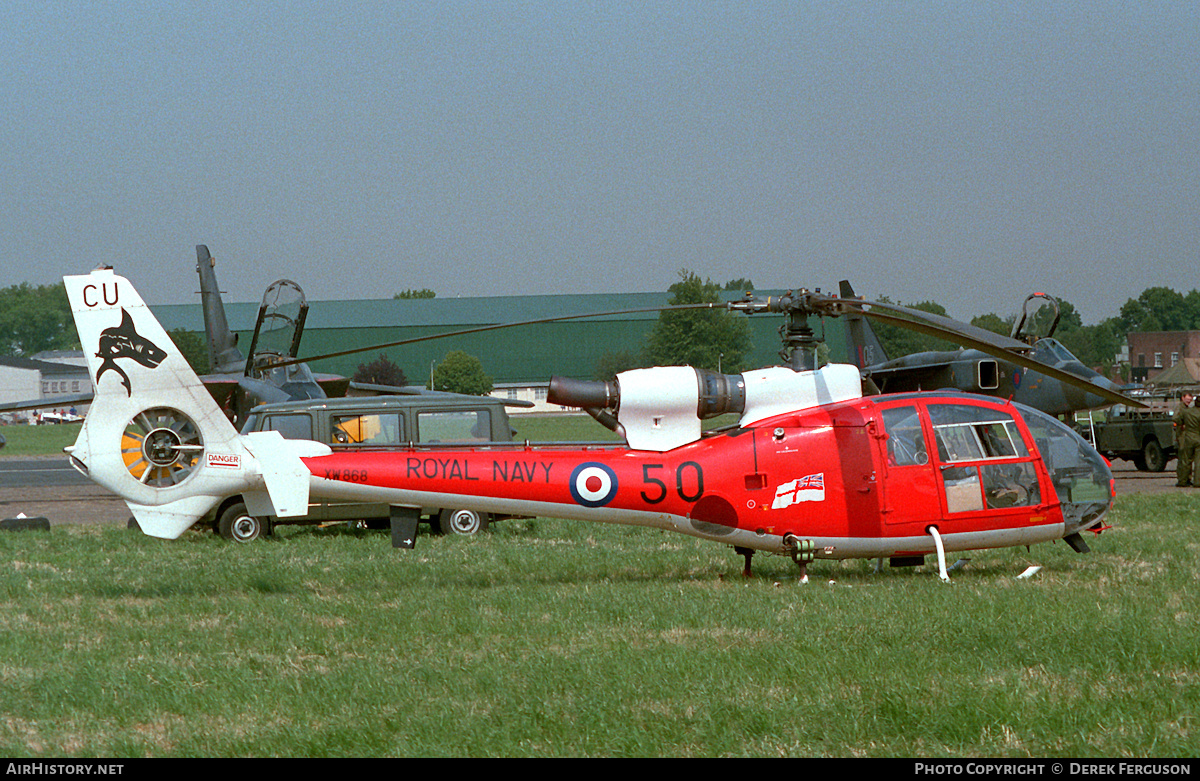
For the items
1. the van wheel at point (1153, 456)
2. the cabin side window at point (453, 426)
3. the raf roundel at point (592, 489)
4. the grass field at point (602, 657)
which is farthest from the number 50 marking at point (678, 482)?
the van wheel at point (1153, 456)

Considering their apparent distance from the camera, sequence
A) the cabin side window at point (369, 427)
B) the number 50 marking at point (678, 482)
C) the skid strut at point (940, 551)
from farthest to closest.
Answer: the cabin side window at point (369, 427), the number 50 marking at point (678, 482), the skid strut at point (940, 551)

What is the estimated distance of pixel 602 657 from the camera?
23.5ft

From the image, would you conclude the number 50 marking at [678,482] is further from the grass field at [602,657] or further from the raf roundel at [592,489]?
the grass field at [602,657]

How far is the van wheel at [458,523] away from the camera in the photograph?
47.4ft

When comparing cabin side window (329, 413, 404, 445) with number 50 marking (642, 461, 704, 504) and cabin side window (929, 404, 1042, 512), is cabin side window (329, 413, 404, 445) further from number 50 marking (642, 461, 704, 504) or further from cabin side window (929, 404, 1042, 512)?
cabin side window (929, 404, 1042, 512)

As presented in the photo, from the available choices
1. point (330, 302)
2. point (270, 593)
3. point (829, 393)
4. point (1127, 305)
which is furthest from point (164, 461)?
point (1127, 305)

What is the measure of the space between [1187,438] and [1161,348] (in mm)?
111156

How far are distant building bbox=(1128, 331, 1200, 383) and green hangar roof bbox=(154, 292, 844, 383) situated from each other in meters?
34.1

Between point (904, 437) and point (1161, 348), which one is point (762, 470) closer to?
point (904, 437)

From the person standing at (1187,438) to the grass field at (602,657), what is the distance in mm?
11146

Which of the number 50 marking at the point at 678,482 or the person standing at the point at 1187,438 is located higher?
the number 50 marking at the point at 678,482

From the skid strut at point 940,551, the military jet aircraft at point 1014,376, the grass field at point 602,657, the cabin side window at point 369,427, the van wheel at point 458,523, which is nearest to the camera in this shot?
the grass field at point 602,657

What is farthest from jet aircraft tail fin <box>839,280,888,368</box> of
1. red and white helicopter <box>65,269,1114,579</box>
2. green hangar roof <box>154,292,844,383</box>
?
green hangar roof <box>154,292,844,383</box>
